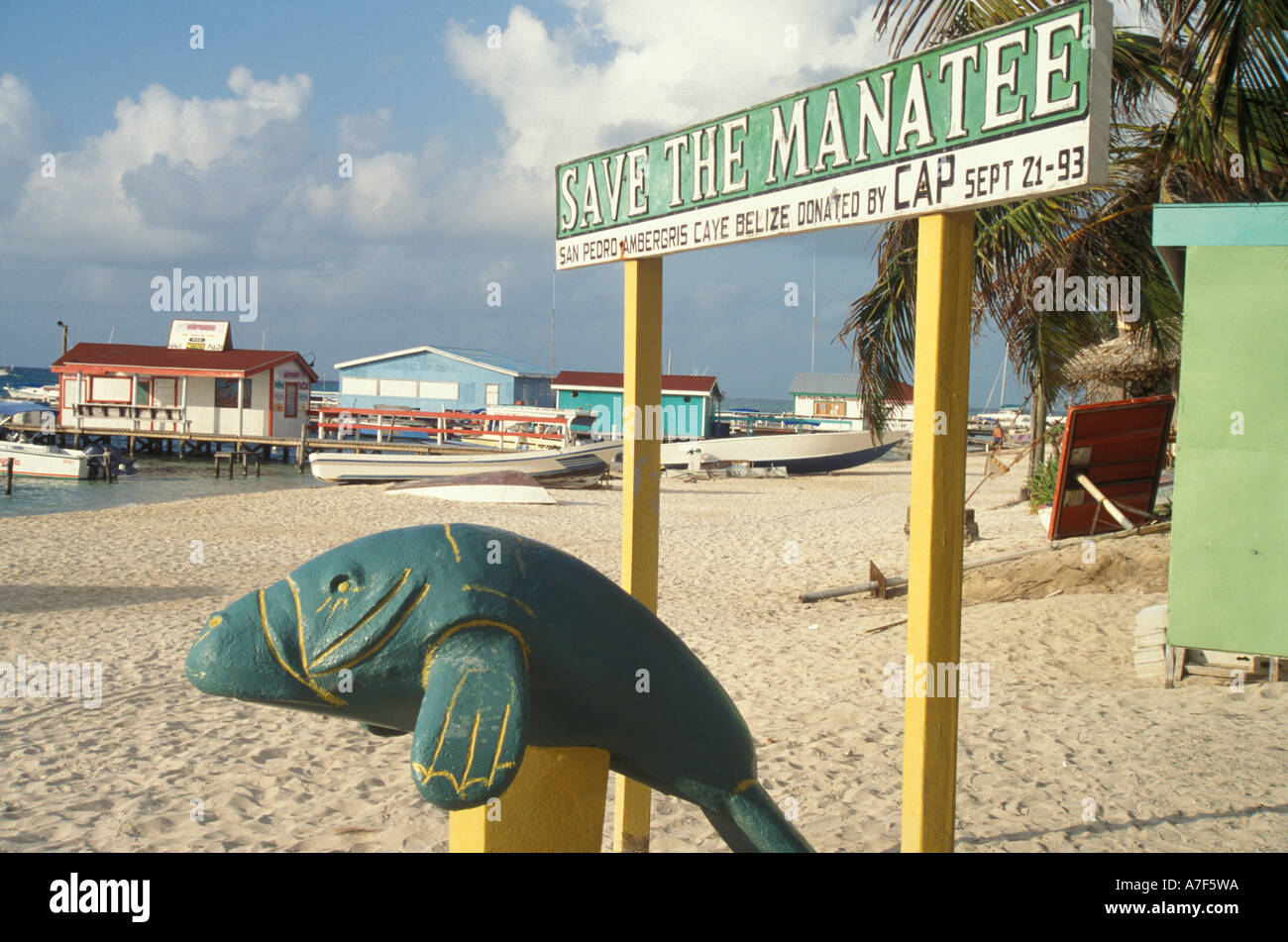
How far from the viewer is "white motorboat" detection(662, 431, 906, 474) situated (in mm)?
36438

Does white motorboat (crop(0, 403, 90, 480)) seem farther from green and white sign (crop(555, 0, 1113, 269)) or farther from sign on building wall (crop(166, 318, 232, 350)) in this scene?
green and white sign (crop(555, 0, 1113, 269))

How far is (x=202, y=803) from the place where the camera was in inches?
194

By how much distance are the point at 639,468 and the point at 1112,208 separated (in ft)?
28.1

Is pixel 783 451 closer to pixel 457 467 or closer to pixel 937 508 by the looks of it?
pixel 457 467

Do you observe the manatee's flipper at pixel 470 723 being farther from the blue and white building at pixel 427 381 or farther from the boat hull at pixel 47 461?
the blue and white building at pixel 427 381

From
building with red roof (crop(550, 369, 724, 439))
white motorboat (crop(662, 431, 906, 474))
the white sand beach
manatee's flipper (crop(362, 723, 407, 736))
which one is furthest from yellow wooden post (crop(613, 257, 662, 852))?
building with red roof (crop(550, 369, 724, 439))

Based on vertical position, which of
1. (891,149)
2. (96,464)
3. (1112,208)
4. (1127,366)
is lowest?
(96,464)

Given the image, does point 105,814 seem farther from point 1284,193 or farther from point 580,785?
point 1284,193

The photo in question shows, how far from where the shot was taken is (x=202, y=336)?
1673 inches

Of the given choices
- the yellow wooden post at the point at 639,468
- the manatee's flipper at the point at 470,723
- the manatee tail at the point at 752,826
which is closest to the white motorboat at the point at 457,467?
the yellow wooden post at the point at 639,468

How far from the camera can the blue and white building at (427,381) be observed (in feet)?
150

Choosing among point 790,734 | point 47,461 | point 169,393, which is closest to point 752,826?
point 790,734

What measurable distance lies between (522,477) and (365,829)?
19.4 m
